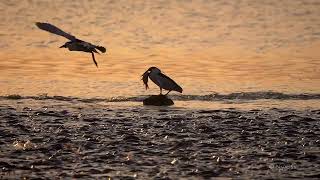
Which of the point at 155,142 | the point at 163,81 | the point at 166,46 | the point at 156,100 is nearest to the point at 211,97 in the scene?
the point at 163,81

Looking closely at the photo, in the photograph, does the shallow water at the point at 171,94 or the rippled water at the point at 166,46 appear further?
the rippled water at the point at 166,46

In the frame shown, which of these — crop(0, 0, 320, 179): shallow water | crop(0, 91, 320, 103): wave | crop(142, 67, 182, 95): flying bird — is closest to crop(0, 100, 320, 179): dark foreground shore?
crop(0, 0, 320, 179): shallow water

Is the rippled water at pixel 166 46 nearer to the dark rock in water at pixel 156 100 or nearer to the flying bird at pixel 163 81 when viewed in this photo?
the flying bird at pixel 163 81

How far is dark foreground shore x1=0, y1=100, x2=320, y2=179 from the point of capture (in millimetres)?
11562

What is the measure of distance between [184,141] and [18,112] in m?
4.27

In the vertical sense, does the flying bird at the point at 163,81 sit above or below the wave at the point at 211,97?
above

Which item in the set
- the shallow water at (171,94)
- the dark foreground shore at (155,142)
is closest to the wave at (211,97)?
the shallow water at (171,94)

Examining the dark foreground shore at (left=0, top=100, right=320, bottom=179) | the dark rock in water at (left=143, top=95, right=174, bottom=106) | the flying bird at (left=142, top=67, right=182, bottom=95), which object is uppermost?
the flying bird at (left=142, top=67, right=182, bottom=95)

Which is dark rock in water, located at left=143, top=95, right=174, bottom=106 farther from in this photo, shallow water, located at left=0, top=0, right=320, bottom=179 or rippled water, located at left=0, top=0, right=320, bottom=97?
rippled water, located at left=0, top=0, right=320, bottom=97

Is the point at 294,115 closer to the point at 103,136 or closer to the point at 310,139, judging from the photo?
the point at 310,139

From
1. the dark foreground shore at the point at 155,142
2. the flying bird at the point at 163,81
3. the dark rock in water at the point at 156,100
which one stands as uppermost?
the flying bird at the point at 163,81

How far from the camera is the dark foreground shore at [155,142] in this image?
1156 centimetres

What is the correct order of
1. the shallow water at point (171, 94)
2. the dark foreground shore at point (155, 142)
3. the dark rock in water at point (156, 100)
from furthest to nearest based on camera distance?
1. the dark rock in water at point (156, 100)
2. the shallow water at point (171, 94)
3. the dark foreground shore at point (155, 142)

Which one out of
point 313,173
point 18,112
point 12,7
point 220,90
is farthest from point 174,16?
point 313,173
